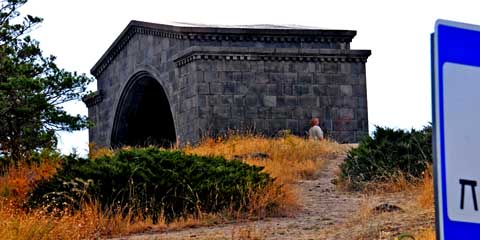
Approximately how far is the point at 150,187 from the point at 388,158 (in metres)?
4.72

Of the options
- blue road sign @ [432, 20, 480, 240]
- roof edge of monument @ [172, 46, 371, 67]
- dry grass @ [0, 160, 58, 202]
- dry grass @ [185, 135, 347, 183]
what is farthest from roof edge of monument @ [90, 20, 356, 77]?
blue road sign @ [432, 20, 480, 240]

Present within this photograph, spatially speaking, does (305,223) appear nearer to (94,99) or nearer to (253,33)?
(253,33)

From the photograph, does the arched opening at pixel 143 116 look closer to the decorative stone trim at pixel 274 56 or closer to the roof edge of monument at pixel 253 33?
the roof edge of monument at pixel 253 33

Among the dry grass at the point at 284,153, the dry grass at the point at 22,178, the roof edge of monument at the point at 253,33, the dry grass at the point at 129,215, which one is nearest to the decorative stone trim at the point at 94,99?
the roof edge of monument at the point at 253,33

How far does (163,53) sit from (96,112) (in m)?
7.76

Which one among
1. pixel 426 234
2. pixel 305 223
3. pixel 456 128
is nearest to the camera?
pixel 456 128

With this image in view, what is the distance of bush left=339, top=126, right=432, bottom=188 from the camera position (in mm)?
14344

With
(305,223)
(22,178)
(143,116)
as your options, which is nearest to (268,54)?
(143,116)

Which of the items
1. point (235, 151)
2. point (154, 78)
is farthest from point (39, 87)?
point (154, 78)

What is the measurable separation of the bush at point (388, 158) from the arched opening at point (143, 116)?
1756 cm

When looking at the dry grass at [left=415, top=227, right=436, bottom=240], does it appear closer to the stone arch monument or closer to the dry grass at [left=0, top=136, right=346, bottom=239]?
the dry grass at [left=0, top=136, right=346, bottom=239]

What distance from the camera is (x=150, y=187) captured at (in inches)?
469

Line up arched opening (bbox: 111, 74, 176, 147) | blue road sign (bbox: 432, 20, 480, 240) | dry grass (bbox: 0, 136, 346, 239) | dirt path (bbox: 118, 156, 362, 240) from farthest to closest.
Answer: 1. arched opening (bbox: 111, 74, 176, 147)
2. dirt path (bbox: 118, 156, 362, 240)
3. dry grass (bbox: 0, 136, 346, 239)
4. blue road sign (bbox: 432, 20, 480, 240)

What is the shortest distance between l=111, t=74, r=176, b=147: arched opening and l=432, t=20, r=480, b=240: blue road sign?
3051cm
